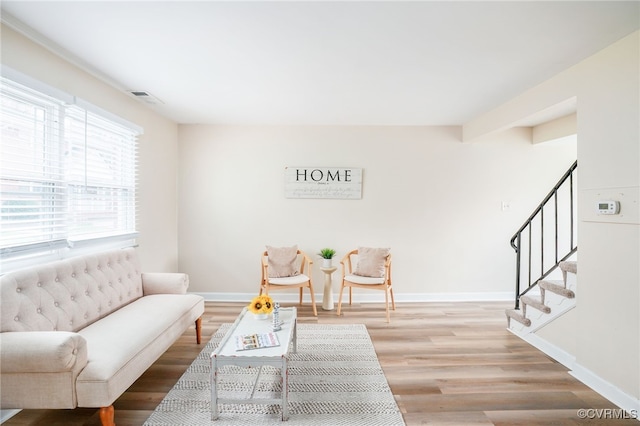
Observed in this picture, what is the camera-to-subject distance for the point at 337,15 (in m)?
1.89

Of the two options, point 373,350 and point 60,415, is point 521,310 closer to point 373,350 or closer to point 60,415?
point 373,350

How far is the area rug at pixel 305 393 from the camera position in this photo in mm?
2000

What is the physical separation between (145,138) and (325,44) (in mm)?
2514

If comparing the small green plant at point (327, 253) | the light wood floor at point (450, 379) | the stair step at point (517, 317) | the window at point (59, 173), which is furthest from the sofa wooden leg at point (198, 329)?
the stair step at point (517, 317)

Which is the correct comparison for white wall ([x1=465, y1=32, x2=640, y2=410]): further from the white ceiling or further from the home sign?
the home sign

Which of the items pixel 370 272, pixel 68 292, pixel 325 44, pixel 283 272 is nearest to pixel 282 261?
pixel 283 272

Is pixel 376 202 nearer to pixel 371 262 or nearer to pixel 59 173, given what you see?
pixel 371 262

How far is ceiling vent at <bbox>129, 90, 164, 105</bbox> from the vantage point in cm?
322

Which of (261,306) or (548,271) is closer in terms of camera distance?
(261,306)

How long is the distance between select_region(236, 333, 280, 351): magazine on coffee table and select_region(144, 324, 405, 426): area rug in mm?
410

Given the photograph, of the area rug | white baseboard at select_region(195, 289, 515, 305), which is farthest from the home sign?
the area rug

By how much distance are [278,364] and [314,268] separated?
8.49 ft

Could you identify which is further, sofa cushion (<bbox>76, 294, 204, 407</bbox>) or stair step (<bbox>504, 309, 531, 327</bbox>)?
stair step (<bbox>504, 309, 531, 327</bbox>)

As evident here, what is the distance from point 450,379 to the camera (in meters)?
2.49
